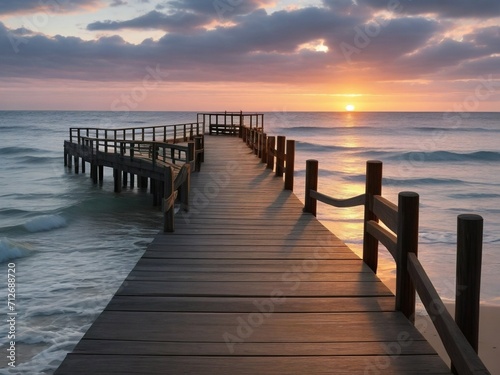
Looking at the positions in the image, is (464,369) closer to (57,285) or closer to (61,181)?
(57,285)

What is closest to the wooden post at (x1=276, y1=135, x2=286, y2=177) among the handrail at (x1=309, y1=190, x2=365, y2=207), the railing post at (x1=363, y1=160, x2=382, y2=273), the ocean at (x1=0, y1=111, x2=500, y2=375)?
the ocean at (x1=0, y1=111, x2=500, y2=375)

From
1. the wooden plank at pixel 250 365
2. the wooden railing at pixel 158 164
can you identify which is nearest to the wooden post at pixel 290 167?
the wooden railing at pixel 158 164

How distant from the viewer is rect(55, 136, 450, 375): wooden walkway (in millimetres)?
A: 3068

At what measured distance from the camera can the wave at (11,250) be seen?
1274cm

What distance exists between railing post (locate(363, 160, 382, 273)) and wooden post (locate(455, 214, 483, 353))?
2.24 metres

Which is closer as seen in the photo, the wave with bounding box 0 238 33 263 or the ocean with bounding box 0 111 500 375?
the ocean with bounding box 0 111 500 375

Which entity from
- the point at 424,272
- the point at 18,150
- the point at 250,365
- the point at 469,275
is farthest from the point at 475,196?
the point at 18,150

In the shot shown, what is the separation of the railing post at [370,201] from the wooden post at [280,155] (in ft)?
23.6

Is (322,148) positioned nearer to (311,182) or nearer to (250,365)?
(311,182)

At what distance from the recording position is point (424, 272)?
3426mm

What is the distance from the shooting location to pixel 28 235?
16.0 metres

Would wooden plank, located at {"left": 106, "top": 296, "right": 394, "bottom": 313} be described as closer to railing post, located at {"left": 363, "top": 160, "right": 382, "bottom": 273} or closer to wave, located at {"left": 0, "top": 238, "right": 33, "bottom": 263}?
railing post, located at {"left": 363, "top": 160, "right": 382, "bottom": 273}

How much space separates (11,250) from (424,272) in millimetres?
12108

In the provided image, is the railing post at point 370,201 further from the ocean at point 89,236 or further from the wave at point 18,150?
the wave at point 18,150
